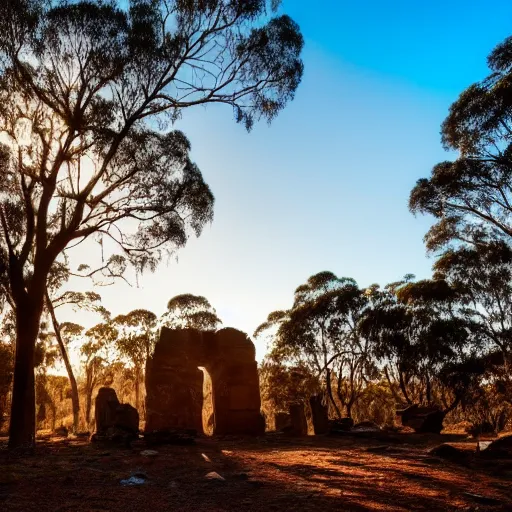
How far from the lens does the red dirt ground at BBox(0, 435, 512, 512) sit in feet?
15.5

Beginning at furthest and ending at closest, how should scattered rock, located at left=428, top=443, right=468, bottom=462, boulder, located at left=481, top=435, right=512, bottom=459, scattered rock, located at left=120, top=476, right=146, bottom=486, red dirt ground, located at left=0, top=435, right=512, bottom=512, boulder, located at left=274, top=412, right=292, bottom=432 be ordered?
boulder, located at left=274, top=412, right=292, bottom=432 → boulder, located at left=481, top=435, right=512, bottom=459 → scattered rock, located at left=428, top=443, right=468, bottom=462 → scattered rock, located at left=120, top=476, right=146, bottom=486 → red dirt ground, located at left=0, top=435, right=512, bottom=512

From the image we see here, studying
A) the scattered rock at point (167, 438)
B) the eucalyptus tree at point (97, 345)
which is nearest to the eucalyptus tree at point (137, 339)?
the eucalyptus tree at point (97, 345)

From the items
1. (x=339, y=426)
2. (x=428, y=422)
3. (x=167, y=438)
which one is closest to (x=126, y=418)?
(x=167, y=438)

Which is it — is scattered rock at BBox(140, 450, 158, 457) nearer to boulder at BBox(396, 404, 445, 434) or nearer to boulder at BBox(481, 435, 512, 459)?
boulder at BBox(481, 435, 512, 459)

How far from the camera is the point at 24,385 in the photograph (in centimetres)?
957

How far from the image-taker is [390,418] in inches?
1136

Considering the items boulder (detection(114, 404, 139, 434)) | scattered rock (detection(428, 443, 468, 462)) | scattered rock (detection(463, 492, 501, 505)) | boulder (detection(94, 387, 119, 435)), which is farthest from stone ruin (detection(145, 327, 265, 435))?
scattered rock (detection(463, 492, 501, 505))

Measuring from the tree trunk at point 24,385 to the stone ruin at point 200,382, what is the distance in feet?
16.9

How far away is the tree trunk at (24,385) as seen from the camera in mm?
9328

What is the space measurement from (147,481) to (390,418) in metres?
26.6

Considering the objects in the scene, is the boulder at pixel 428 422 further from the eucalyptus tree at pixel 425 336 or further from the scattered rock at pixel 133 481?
the scattered rock at pixel 133 481

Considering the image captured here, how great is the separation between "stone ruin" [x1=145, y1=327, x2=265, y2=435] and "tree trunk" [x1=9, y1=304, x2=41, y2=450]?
5.14m

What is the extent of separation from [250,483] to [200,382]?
32.6ft

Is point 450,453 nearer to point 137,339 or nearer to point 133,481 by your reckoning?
point 133,481
